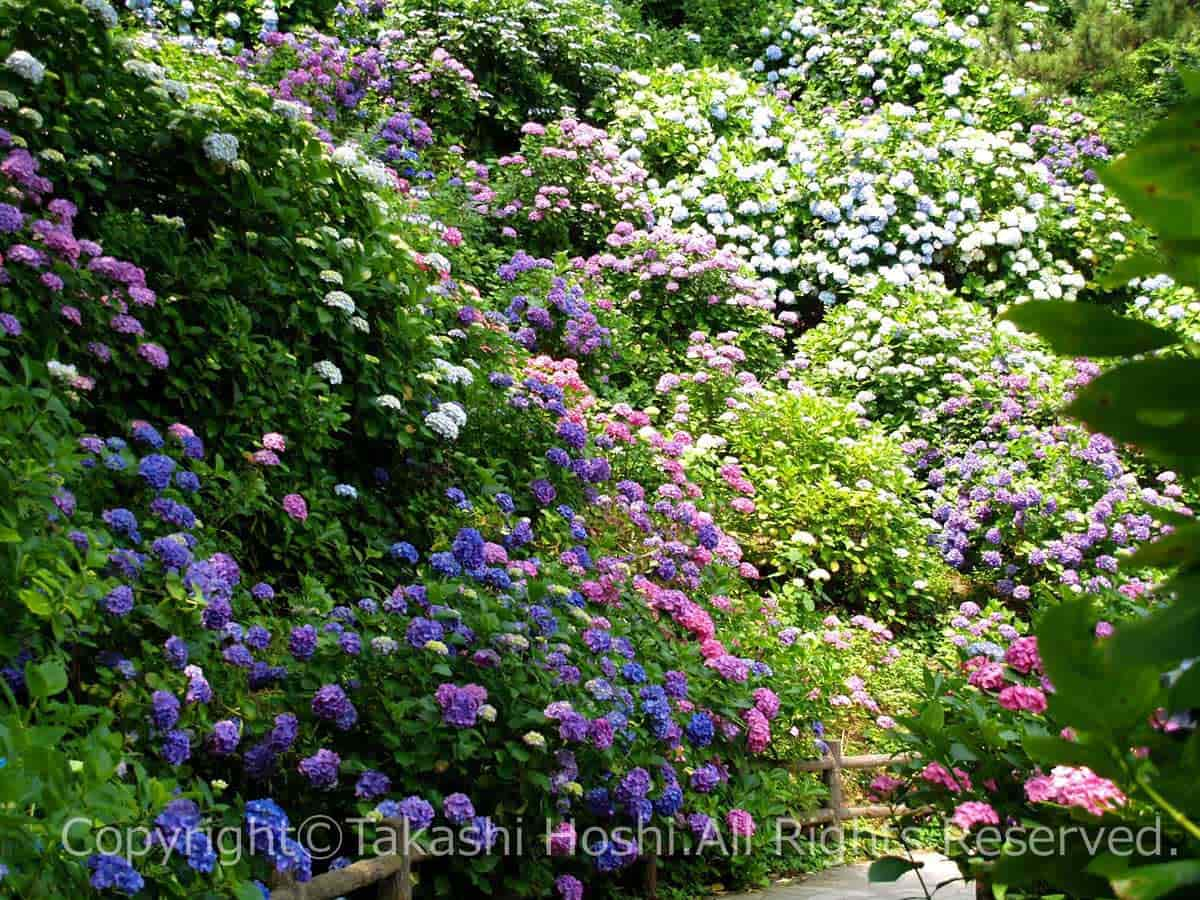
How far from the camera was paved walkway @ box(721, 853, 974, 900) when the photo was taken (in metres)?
4.20

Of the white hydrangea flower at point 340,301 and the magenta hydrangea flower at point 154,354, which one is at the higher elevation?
the white hydrangea flower at point 340,301

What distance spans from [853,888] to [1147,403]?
13.1 ft

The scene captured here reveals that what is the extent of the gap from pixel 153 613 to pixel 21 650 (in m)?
0.40

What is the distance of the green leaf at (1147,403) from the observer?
2.32 feet

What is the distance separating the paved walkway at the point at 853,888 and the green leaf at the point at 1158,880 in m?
3.51

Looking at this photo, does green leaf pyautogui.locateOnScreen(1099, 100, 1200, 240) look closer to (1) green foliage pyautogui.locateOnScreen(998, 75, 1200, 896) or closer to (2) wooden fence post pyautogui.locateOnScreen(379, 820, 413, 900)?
(1) green foliage pyautogui.locateOnScreen(998, 75, 1200, 896)

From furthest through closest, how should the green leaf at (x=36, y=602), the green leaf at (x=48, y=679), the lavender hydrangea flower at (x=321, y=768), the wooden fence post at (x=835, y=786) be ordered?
the wooden fence post at (x=835, y=786) < the lavender hydrangea flower at (x=321, y=768) < the green leaf at (x=36, y=602) < the green leaf at (x=48, y=679)

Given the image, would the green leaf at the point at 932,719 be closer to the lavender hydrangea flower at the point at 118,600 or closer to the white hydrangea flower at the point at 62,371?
the lavender hydrangea flower at the point at 118,600

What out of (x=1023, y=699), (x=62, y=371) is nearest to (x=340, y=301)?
(x=62, y=371)

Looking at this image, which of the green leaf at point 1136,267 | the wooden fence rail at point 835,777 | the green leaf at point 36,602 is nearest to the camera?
the green leaf at point 1136,267

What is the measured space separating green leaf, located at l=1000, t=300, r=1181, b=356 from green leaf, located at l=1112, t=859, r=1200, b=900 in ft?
1.01

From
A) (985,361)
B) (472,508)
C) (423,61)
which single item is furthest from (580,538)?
(423,61)

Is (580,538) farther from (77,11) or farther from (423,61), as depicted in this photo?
(423,61)

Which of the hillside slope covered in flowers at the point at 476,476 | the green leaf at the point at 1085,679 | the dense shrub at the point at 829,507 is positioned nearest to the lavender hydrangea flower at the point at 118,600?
the hillside slope covered in flowers at the point at 476,476
